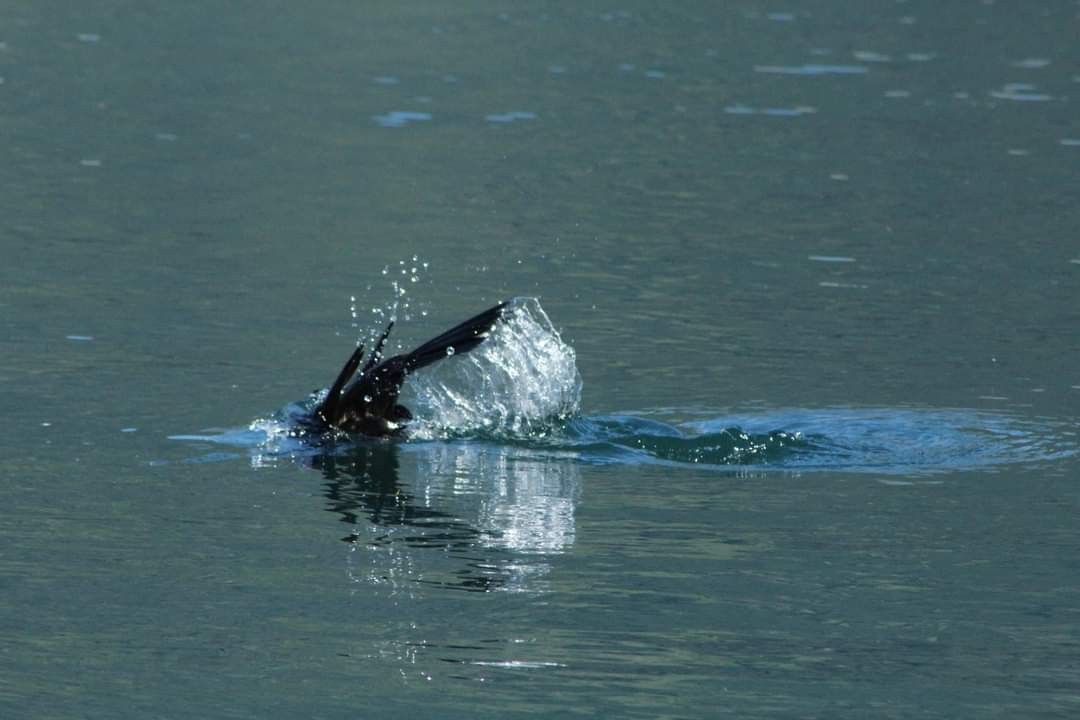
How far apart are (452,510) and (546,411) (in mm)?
1967

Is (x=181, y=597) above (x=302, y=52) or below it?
below

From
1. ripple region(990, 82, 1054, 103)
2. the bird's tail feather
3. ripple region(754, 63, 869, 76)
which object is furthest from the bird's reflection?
ripple region(754, 63, 869, 76)

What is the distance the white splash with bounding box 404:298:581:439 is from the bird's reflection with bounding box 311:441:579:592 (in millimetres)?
366

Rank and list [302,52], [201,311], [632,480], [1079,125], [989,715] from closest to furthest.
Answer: [989,715] → [632,480] → [201,311] → [1079,125] → [302,52]

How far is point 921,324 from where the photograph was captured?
15336mm

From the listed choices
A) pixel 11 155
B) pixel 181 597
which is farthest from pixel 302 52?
pixel 181 597

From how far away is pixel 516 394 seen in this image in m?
12.2

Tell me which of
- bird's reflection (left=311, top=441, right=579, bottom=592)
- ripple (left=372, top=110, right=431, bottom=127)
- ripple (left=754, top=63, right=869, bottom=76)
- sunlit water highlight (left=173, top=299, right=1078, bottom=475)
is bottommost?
bird's reflection (left=311, top=441, right=579, bottom=592)

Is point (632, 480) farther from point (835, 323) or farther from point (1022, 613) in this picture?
point (835, 323)

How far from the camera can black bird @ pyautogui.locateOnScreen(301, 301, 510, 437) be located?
36.4 feet

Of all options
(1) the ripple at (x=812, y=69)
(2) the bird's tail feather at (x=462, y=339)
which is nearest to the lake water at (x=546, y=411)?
(2) the bird's tail feather at (x=462, y=339)

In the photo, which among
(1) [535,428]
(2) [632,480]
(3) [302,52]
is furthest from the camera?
(3) [302,52]

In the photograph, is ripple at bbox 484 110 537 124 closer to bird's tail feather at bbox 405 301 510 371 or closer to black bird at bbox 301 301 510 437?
black bird at bbox 301 301 510 437

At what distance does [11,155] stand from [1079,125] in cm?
1379
